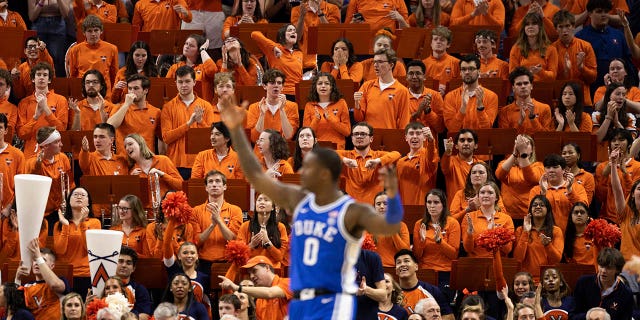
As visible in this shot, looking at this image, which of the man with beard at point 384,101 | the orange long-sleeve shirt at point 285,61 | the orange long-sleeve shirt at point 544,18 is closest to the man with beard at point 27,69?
the orange long-sleeve shirt at point 285,61

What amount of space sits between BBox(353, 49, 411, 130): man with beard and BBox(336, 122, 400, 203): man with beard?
2.56 ft

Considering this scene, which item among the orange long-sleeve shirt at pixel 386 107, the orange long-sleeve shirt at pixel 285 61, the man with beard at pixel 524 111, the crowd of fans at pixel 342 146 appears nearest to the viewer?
the crowd of fans at pixel 342 146

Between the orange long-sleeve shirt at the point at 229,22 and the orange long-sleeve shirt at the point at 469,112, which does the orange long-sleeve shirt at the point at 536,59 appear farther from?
the orange long-sleeve shirt at the point at 229,22

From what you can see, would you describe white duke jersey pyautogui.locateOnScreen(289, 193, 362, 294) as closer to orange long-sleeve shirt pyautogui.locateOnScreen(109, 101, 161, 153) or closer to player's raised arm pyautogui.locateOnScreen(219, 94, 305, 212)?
player's raised arm pyautogui.locateOnScreen(219, 94, 305, 212)

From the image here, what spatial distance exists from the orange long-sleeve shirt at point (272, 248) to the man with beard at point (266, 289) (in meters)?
0.37

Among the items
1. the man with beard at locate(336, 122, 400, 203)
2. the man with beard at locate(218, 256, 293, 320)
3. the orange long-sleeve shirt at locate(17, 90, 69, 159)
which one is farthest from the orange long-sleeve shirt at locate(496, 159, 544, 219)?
the orange long-sleeve shirt at locate(17, 90, 69, 159)

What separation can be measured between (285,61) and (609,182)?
3753 mm

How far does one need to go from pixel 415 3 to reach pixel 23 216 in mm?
7101

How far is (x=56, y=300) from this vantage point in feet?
38.5

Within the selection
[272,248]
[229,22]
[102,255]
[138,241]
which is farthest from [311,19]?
[102,255]

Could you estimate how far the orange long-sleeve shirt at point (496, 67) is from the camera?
15.2m

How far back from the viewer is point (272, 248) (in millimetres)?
11969

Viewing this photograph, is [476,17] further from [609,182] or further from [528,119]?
[609,182]

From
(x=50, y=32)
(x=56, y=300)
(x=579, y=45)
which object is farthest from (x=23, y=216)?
(x=579, y=45)
